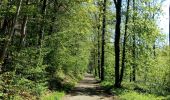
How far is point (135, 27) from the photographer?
32.5 m

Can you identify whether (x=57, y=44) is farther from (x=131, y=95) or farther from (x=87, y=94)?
(x=131, y=95)

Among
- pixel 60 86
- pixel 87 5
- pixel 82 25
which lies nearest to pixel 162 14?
pixel 82 25

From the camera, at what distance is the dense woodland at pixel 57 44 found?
1712 cm

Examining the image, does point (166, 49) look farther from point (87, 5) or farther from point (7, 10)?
point (7, 10)

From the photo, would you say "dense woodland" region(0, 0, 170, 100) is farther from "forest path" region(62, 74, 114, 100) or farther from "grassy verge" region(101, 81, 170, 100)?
"forest path" region(62, 74, 114, 100)

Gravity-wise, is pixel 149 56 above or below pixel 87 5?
below

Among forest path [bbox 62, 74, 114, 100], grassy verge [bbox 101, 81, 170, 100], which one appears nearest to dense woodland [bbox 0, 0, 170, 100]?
grassy verge [bbox 101, 81, 170, 100]

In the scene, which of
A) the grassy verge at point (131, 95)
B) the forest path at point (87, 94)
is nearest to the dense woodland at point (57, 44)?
the grassy verge at point (131, 95)

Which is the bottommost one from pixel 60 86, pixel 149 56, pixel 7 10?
pixel 60 86

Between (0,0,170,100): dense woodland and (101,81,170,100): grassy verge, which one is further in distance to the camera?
(101,81,170,100): grassy verge

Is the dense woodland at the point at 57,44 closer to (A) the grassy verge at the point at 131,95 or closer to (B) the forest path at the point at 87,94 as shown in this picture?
(A) the grassy verge at the point at 131,95

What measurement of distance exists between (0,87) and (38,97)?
357 centimetres

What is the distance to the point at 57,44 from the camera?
25750mm

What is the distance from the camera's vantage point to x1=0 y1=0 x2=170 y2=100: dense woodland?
17125 mm
